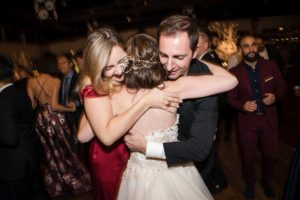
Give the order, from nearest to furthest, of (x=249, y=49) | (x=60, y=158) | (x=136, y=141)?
(x=136, y=141) → (x=249, y=49) → (x=60, y=158)

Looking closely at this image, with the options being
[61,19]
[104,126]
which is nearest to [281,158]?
[104,126]

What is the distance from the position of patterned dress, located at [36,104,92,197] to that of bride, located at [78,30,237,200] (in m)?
2.06

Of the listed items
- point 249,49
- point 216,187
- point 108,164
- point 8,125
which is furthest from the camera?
point 216,187

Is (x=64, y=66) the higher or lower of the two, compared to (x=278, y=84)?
higher

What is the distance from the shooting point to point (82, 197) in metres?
3.59

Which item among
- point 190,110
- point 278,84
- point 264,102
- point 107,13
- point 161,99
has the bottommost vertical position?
point 264,102

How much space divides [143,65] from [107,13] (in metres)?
9.13

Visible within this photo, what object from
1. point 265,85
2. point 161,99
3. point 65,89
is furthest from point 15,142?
point 265,85

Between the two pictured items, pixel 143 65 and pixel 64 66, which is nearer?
pixel 143 65

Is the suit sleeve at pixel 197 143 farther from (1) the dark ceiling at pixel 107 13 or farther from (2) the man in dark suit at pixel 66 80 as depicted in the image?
(1) the dark ceiling at pixel 107 13

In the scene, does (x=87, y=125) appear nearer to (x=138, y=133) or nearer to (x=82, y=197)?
(x=138, y=133)

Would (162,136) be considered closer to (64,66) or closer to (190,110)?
(190,110)

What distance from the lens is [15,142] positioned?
2.24m

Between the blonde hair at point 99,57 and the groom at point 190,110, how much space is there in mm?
261
